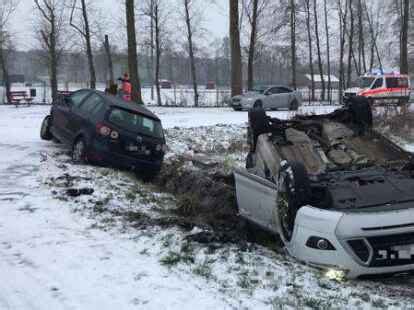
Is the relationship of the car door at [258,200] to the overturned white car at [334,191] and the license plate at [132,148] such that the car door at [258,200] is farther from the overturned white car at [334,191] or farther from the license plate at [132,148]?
the license plate at [132,148]

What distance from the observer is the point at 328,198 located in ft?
17.3

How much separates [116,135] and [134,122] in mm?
516

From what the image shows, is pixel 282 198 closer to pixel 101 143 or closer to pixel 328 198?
pixel 328 198

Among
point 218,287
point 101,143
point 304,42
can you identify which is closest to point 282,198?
point 218,287

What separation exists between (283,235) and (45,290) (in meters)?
2.46

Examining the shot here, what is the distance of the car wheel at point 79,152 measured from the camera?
10695mm

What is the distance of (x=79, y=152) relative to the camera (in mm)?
10906

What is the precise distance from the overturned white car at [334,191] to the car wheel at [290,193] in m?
0.01

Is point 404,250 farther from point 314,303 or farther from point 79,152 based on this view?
point 79,152

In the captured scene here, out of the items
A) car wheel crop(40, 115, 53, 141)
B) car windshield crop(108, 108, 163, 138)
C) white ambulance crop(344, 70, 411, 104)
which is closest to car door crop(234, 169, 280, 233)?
car windshield crop(108, 108, 163, 138)

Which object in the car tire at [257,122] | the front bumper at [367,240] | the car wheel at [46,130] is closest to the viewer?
the front bumper at [367,240]

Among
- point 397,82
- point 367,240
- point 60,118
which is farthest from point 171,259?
point 397,82

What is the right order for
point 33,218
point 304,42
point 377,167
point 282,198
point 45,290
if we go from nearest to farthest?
point 45,290
point 282,198
point 377,167
point 33,218
point 304,42

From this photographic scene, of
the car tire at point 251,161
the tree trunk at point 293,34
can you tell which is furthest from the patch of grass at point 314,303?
the tree trunk at point 293,34
